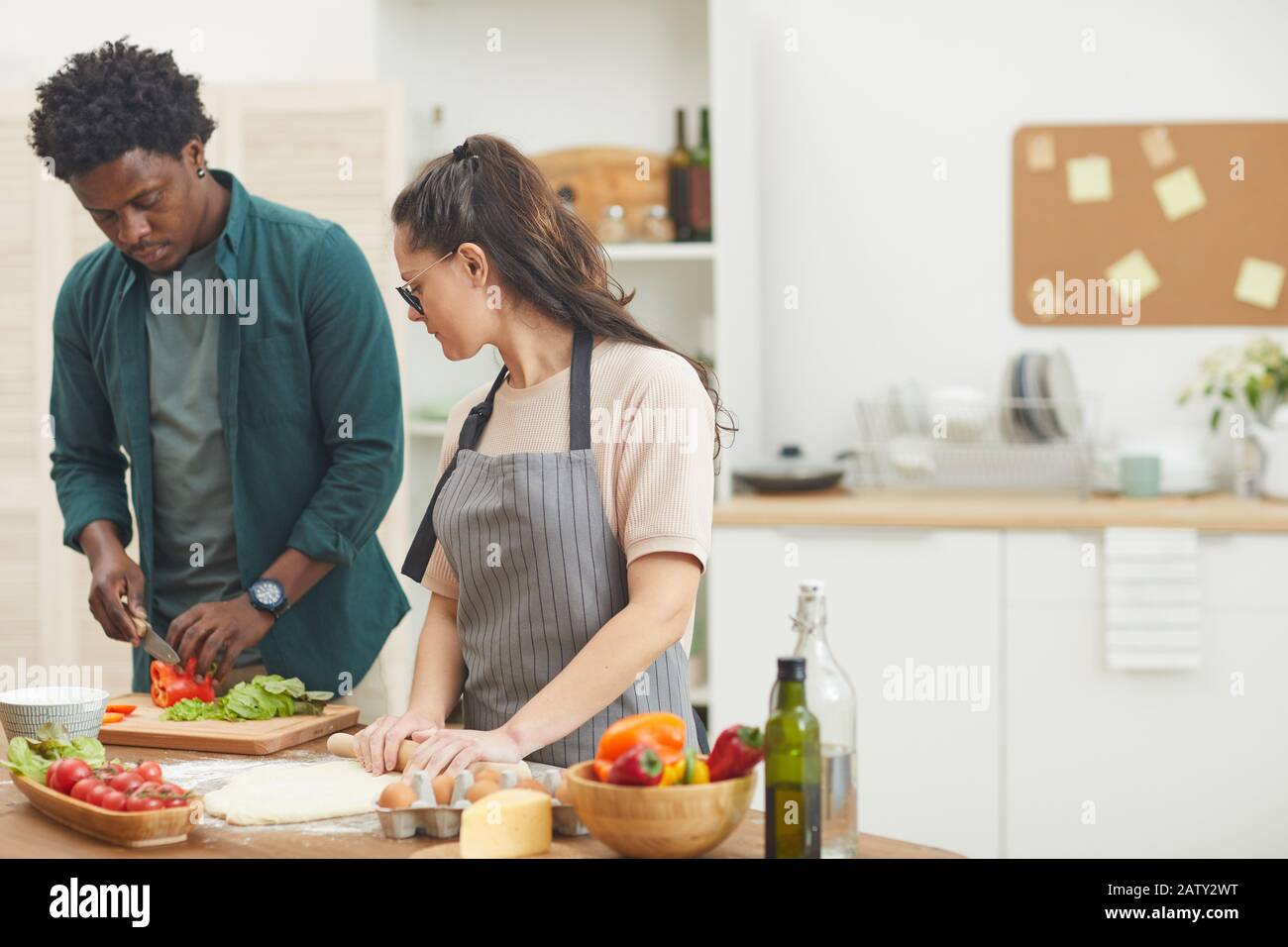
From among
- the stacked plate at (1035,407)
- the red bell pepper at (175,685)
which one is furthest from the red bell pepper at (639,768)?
the stacked plate at (1035,407)

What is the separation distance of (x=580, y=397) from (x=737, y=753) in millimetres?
622

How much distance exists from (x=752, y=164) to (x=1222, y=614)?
1683 mm

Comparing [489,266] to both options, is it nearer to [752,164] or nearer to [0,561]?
[752,164]

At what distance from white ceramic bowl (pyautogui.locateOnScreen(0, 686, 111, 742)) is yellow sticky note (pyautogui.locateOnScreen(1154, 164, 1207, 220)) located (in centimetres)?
309

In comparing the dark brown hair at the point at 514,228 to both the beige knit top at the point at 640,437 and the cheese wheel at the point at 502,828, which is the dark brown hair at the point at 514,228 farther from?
the cheese wheel at the point at 502,828

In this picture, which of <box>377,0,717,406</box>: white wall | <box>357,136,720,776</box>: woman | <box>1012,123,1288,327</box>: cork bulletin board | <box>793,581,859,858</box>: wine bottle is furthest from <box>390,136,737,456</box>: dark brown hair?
<box>1012,123,1288,327</box>: cork bulletin board

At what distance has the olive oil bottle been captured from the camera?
124cm

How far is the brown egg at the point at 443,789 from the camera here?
1385 millimetres

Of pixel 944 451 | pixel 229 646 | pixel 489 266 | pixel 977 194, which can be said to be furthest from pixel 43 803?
pixel 977 194

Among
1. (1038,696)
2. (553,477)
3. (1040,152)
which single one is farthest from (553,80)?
(553,477)

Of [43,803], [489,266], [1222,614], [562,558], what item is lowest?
[1222,614]

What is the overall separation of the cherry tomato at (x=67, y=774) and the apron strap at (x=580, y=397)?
26.5 inches

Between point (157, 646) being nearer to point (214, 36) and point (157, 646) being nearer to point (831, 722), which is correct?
point (831, 722)
